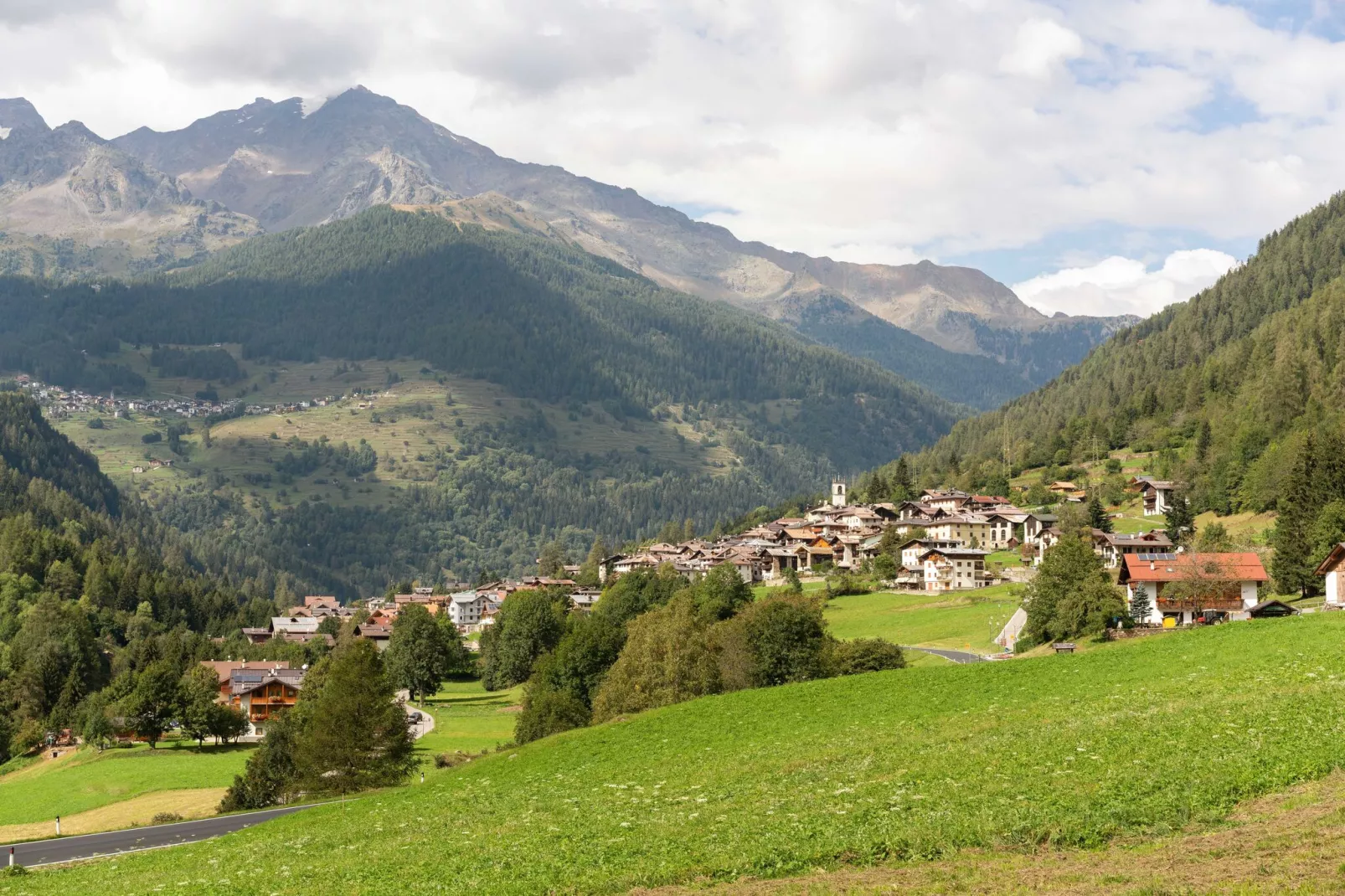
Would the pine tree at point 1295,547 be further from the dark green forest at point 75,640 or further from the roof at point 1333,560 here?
the dark green forest at point 75,640

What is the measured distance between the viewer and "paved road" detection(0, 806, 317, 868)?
183ft

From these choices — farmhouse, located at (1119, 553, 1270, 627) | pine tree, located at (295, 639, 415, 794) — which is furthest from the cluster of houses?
pine tree, located at (295, 639, 415, 794)

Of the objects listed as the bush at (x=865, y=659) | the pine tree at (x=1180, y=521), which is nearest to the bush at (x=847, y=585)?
the pine tree at (x=1180, y=521)

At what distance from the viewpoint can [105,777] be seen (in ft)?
315

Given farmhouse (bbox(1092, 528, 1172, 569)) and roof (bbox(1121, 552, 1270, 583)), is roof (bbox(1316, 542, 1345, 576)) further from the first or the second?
farmhouse (bbox(1092, 528, 1172, 569))

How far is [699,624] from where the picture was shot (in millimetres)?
80812

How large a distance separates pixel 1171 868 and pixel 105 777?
94063mm

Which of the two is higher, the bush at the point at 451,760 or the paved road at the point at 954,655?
the paved road at the point at 954,655

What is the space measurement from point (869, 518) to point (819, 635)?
4946 inches

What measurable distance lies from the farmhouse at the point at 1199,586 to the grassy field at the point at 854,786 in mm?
33597

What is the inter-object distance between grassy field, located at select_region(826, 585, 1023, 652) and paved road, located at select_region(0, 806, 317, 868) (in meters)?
51.4

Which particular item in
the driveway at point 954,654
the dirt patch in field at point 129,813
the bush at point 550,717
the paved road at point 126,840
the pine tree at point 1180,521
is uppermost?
the pine tree at point 1180,521

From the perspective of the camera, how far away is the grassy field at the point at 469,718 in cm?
9889

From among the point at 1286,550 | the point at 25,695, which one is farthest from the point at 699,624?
the point at 25,695
